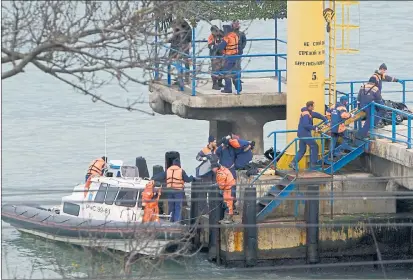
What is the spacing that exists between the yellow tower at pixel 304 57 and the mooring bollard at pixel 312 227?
99 centimetres

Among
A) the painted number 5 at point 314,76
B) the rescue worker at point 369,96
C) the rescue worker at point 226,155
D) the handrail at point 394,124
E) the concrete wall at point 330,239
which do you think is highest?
the painted number 5 at point 314,76

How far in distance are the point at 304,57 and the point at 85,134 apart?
18.3 metres

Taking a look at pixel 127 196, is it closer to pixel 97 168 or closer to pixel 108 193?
pixel 108 193

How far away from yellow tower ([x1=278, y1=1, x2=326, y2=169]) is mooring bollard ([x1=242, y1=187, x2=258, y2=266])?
1.64 meters

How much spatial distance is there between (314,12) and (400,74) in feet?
73.4

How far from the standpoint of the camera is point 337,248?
95.4 feet

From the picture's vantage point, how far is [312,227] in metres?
28.3

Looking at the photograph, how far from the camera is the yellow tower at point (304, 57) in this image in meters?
27.5

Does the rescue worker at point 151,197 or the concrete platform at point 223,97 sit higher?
the concrete platform at point 223,97

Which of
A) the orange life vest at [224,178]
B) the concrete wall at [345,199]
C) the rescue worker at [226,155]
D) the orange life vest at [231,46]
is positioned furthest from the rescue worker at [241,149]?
the orange life vest at [231,46]

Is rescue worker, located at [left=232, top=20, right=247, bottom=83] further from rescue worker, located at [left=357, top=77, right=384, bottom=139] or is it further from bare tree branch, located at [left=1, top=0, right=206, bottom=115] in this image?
bare tree branch, located at [left=1, top=0, right=206, bottom=115]

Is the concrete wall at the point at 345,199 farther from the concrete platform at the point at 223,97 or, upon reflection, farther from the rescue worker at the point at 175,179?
the concrete platform at the point at 223,97

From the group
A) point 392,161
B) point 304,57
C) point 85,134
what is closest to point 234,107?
point 304,57

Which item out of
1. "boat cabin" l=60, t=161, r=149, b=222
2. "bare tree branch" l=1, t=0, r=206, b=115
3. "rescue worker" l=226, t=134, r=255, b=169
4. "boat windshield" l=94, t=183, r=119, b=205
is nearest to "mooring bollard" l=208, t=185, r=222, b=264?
"rescue worker" l=226, t=134, r=255, b=169
